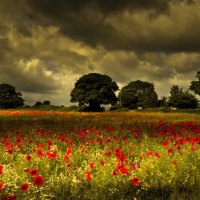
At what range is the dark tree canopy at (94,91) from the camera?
61.1 meters

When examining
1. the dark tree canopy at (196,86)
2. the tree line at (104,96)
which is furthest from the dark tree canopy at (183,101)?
the dark tree canopy at (196,86)

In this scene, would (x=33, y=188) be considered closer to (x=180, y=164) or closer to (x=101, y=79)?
(x=180, y=164)

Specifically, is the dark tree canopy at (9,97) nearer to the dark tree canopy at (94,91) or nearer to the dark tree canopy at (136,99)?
the dark tree canopy at (94,91)

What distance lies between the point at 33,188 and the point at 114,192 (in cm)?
137

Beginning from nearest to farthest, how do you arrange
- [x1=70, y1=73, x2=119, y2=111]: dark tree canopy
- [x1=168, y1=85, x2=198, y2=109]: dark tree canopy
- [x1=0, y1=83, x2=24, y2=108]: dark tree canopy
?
1. [x1=70, y1=73, x2=119, y2=111]: dark tree canopy
2. [x1=0, y1=83, x2=24, y2=108]: dark tree canopy
3. [x1=168, y1=85, x2=198, y2=109]: dark tree canopy

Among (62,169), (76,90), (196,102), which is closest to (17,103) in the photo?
(76,90)

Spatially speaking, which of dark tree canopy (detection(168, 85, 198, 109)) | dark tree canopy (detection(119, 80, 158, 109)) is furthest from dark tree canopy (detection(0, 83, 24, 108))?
dark tree canopy (detection(168, 85, 198, 109))

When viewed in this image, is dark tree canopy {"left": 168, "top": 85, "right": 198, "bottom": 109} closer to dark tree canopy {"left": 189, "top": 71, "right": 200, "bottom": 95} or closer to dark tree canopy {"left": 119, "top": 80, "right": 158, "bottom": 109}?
dark tree canopy {"left": 119, "top": 80, "right": 158, "bottom": 109}

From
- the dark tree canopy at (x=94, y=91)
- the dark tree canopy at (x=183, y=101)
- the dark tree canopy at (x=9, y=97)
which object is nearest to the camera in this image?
the dark tree canopy at (x=94, y=91)

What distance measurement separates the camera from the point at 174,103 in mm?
83312

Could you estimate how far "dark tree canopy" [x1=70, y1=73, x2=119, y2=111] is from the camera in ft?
201

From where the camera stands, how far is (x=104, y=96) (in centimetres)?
6162

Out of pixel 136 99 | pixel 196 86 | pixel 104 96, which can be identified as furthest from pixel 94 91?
pixel 136 99

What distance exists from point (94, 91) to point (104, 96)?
188 cm
